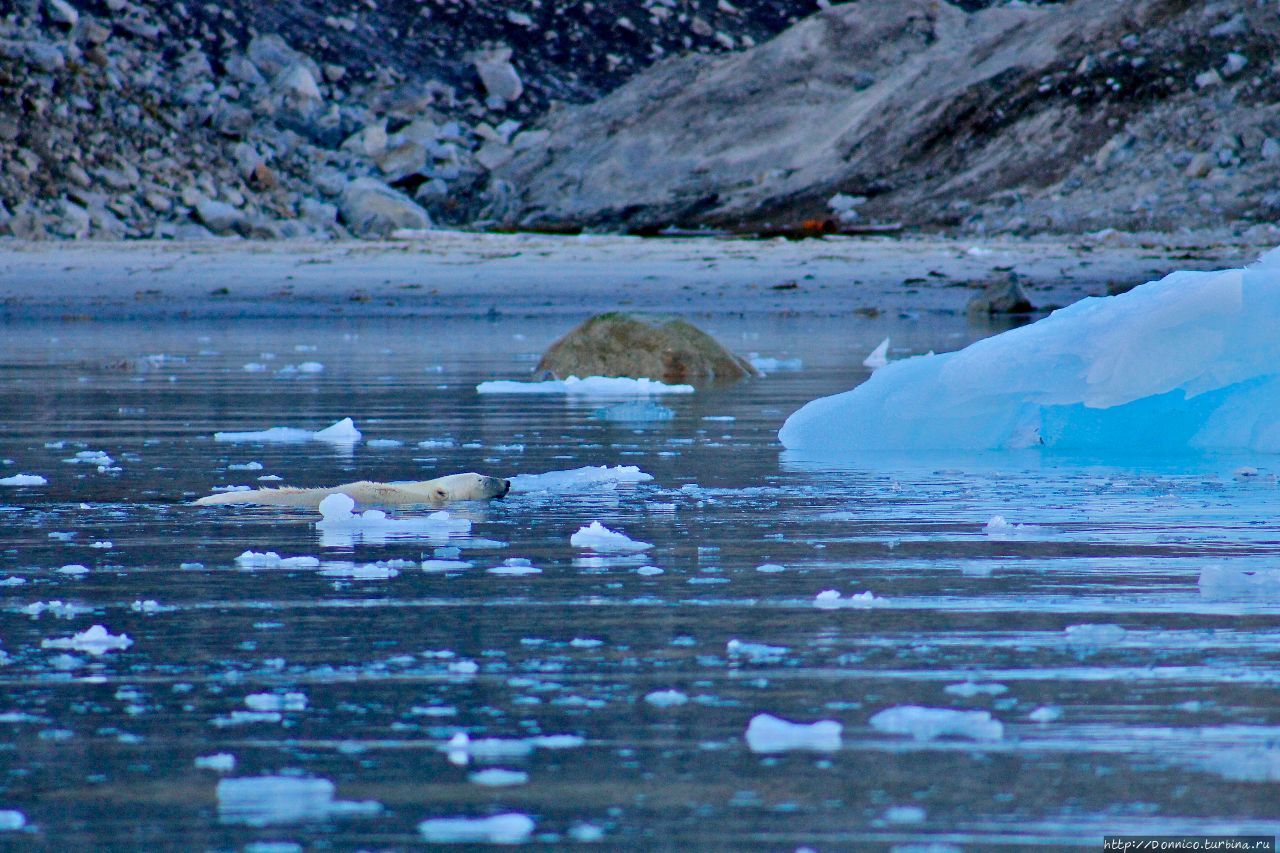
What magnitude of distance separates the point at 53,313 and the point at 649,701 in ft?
55.0

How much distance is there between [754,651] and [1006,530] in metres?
A: 1.55

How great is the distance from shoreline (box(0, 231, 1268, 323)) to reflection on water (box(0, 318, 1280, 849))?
12.9 m

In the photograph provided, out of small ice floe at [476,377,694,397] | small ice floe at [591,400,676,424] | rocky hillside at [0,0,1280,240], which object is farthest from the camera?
rocky hillside at [0,0,1280,240]

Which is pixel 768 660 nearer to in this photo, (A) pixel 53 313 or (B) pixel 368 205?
(A) pixel 53 313

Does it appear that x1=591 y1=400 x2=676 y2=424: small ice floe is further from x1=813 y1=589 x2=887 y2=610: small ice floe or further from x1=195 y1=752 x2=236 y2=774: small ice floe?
x1=195 y1=752 x2=236 y2=774: small ice floe

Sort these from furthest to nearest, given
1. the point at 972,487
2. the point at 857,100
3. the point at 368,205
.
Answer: the point at 857,100 → the point at 368,205 → the point at 972,487

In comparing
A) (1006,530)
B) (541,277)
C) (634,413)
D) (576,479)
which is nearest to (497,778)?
(1006,530)

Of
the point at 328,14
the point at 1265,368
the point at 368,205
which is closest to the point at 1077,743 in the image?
the point at 1265,368

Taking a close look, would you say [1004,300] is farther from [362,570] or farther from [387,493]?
[362,570]

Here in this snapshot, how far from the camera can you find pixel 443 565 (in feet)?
13.2

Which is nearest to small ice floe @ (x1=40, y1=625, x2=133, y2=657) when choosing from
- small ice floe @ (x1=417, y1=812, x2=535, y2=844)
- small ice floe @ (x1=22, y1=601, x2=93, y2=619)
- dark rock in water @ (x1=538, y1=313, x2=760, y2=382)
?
small ice floe @ (x1=22, y1=601, x2=93, y2=619)

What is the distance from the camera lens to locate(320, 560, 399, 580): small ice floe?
12.9ft

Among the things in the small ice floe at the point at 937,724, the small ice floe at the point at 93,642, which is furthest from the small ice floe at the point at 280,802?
the small ice floe at the point at 93,642

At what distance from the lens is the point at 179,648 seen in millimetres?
3201
